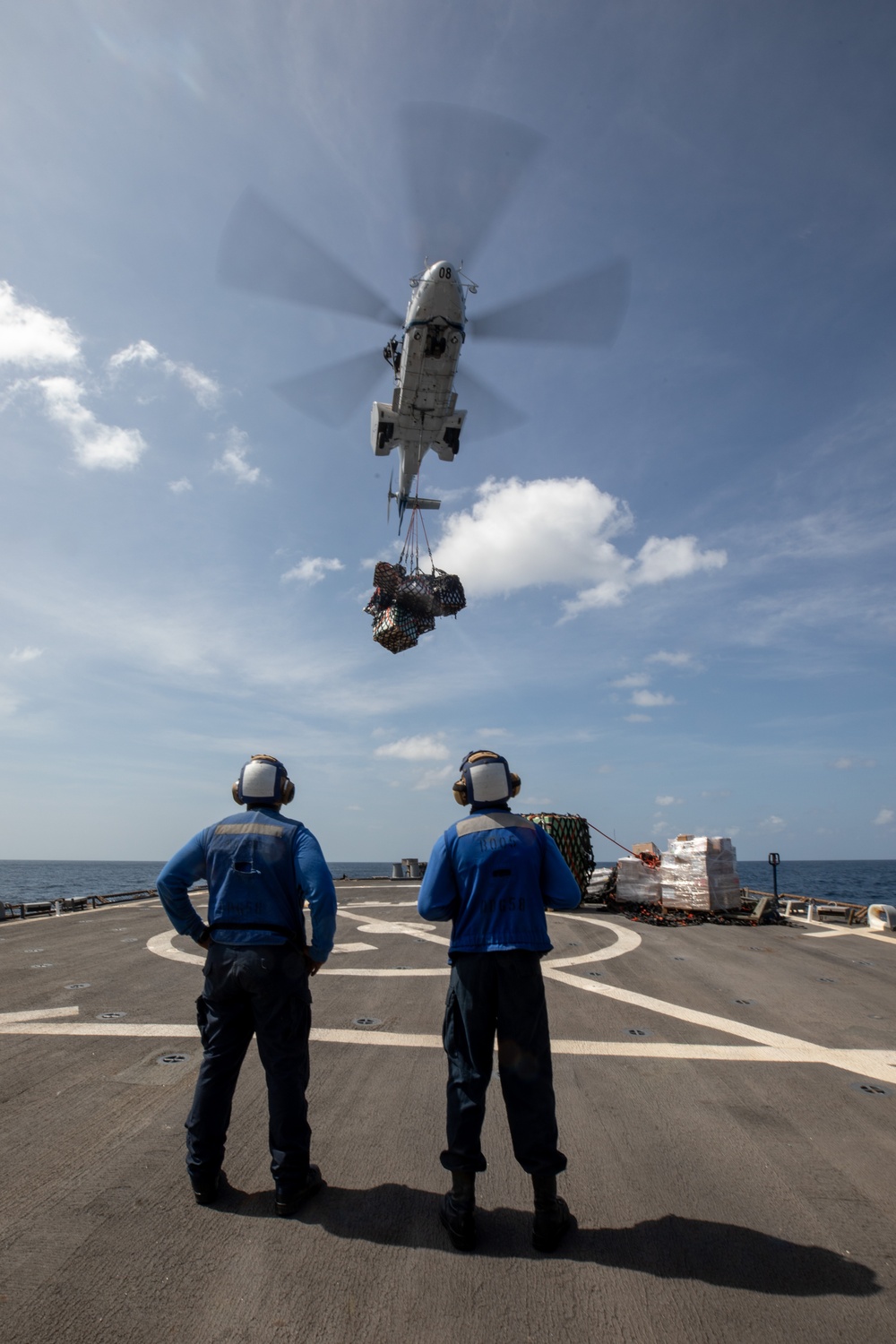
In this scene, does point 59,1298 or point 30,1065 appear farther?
point 30,1065

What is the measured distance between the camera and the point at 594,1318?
8.57 ft

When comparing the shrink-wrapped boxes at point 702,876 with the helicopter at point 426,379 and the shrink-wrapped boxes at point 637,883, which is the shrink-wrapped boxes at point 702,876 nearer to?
the shrink-wrapped boxes at point 637,883

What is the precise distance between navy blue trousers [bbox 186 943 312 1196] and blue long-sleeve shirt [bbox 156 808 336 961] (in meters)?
0.13

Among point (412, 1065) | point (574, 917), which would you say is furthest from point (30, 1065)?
point (574, 917)

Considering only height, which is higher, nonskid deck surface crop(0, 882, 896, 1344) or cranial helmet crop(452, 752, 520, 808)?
cranial helmet crop(452, 752, 520, 808)

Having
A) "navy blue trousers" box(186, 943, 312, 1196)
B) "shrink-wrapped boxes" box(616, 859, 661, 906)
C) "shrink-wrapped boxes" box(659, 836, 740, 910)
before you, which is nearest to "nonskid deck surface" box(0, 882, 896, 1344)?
"navy blue trousers" box(186, 943, 312, 1196)

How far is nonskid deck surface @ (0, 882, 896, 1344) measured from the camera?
2.64m

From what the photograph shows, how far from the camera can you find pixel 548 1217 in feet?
10.1

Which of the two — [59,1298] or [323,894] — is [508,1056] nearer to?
[323,894]

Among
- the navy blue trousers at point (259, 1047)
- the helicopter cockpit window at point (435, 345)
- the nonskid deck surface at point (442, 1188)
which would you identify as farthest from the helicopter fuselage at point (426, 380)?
the navy blue trousers at point (259, 1047)

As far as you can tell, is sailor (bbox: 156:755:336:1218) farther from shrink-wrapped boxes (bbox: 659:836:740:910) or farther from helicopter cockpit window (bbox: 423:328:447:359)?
helicopter cockpit window (bbox: 423:328:447:359)

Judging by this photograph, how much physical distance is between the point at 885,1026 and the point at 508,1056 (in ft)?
18.7

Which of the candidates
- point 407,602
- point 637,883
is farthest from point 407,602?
point 637,883

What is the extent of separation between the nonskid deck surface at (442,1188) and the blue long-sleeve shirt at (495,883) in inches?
54.9
